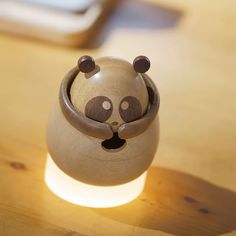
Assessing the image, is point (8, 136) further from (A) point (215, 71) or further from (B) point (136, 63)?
(A) point (215, 71)

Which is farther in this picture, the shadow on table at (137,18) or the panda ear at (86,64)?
the shadow on table at (137,18)

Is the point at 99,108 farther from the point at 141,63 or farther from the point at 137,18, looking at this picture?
the point at 137,18

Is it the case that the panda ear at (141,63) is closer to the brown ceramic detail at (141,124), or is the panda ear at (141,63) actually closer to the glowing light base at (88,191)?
the brown ceramic detail at (141,124)

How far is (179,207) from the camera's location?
0.69 metres

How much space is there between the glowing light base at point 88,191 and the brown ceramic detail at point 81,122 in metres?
0.09

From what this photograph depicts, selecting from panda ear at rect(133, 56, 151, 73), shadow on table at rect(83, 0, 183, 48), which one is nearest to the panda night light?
panda ear at rect(133, 56, 151, 73)

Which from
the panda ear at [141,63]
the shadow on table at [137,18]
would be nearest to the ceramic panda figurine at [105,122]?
the panda ear at [141,63]

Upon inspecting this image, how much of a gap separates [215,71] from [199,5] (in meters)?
0.26

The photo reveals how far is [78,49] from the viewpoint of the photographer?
3.24 ft

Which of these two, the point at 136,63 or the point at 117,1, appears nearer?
the point at 136,63

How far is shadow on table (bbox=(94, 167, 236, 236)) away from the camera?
668mm

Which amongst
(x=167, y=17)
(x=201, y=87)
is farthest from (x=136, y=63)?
(x=167, y=17)

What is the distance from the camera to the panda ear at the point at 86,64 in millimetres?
583

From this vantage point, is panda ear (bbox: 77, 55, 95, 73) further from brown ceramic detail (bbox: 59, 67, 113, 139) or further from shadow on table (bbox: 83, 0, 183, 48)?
shadow on table (bbox: 83, 0, 183, 48)
